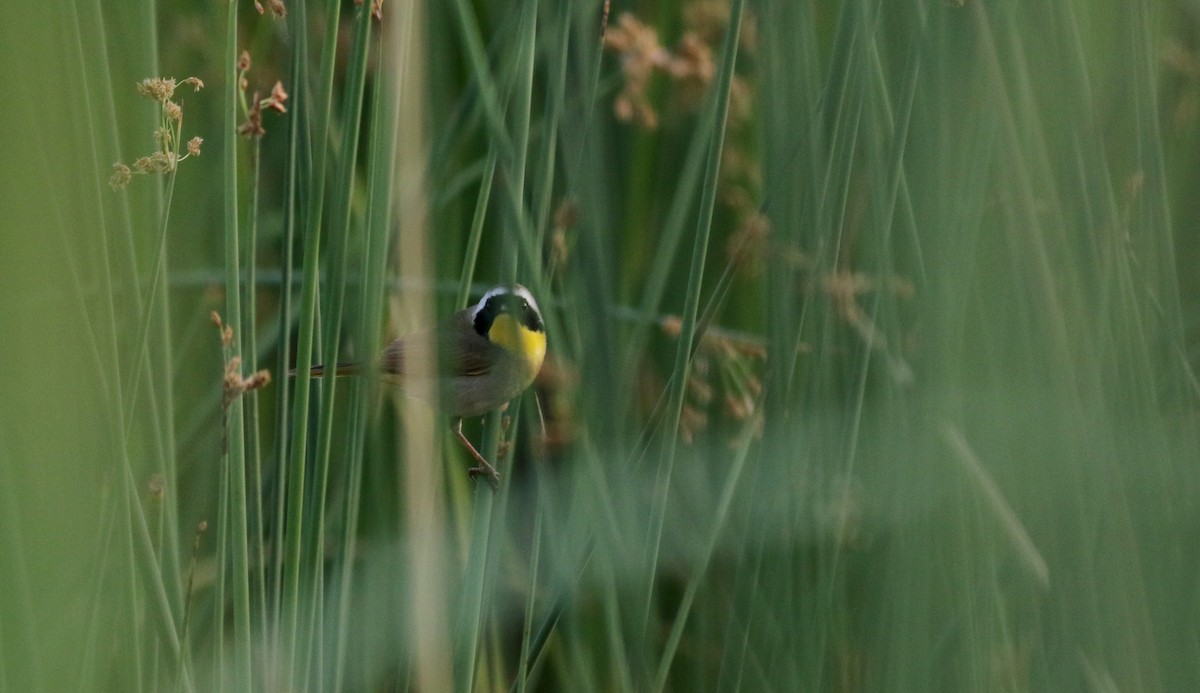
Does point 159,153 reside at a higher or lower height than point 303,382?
higher

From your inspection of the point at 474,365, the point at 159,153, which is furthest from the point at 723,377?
the point at 159,153

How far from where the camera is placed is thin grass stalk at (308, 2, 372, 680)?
821 millimetres

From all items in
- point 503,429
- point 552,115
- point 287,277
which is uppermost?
point 552,115

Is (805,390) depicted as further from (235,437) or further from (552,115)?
(235,437)

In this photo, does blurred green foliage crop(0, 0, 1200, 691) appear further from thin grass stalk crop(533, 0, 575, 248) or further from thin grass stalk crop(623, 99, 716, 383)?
thin grass stalk crop(623, 99, 716, 383)

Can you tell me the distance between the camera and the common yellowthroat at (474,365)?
107cm

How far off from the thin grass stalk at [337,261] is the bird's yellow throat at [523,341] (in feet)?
0.48

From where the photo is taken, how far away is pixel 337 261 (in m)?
0.88

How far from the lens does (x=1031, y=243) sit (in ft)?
3.26

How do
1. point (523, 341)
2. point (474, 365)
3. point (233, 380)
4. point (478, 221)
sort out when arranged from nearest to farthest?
1. point (233, 380)
2. point (478, 221)
3. point (523, 341)
4. point (474, 365)

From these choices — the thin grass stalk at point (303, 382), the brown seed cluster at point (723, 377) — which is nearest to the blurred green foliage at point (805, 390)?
the thin grass stalk at point (303, 382)

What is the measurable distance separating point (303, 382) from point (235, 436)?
8 cm

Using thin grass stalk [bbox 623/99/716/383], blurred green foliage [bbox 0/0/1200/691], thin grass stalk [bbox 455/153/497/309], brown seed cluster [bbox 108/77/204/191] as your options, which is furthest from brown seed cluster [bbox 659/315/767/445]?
brown seed cluster [bbox 108/77/204/191]

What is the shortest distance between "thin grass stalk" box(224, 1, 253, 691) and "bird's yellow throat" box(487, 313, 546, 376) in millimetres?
224
